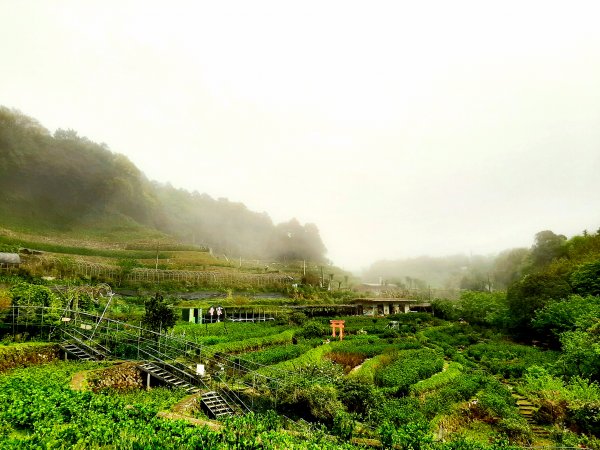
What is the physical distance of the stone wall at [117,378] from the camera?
17.4m

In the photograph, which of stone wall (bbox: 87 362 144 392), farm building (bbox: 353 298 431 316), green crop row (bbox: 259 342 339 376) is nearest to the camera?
stone wall (bbox: 87 362 144 392)

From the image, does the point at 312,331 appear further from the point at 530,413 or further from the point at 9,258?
the point at 9,258

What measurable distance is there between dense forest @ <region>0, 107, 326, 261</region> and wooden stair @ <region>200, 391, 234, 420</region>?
85636 millimetres

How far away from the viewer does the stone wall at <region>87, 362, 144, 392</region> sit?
17.4 meters

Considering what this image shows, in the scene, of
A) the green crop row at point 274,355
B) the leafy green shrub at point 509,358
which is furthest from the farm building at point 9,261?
the leafy green shrub at point 509,358

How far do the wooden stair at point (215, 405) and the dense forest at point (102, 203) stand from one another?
281ft

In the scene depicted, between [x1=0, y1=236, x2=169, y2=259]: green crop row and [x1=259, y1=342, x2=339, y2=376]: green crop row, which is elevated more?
[x1=0, y1=236, x2=169, y2=259]: green crop row

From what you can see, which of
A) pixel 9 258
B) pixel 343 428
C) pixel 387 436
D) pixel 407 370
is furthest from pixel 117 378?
pixel 9 258

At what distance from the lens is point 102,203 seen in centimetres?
10869

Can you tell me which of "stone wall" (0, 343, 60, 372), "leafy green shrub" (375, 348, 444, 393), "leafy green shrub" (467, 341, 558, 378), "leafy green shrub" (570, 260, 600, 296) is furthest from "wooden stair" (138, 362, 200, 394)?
"leafy green shrub" (570, 260, 600, 296)

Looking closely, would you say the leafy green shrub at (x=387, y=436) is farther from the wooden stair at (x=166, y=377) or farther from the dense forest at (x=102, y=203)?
the dense forest at (x=102, y=203)

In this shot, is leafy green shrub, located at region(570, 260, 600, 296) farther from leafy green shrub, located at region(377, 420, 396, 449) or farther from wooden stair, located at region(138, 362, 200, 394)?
wooden stair, located at region(138, 362, 200, 394)

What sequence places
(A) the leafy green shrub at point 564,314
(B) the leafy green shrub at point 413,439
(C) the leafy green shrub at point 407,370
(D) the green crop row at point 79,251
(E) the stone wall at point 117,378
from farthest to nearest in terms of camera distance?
1. (D) the green crop row at point 79,251
2. (A) the leafy green shrub at point 564,314
3. (C) the leafy green shrub at point 407,370
4. (E) the stone wall at point 117,378
5. (B) the leafy green shrub at point 413,439

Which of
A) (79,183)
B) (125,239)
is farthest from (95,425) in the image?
(79,183)
